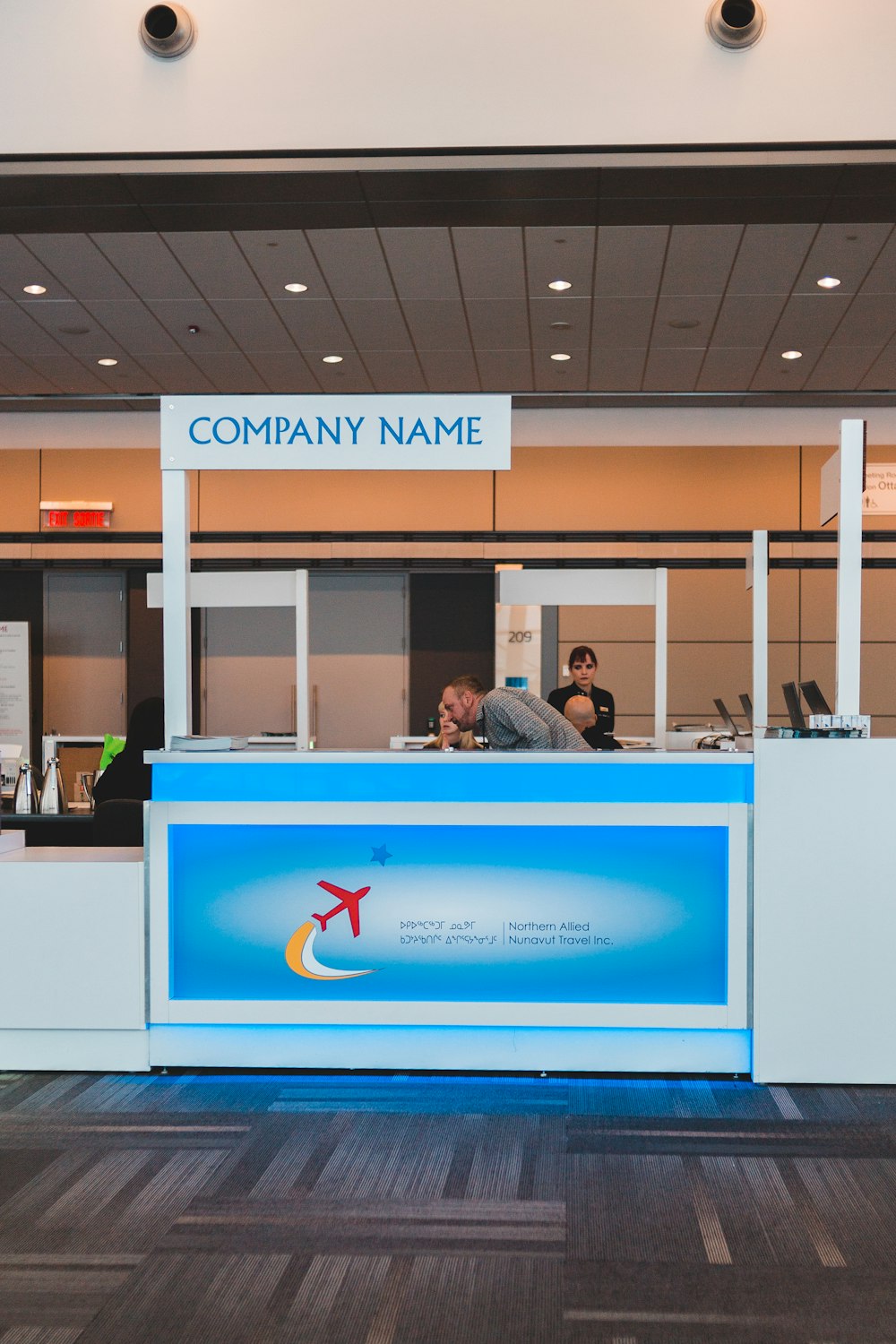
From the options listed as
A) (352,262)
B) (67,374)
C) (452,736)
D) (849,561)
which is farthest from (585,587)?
(67,374)

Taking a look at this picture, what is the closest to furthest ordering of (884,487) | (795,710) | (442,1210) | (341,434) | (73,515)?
(442,1210), (795,710), (341,434), (884,487), (73,515)

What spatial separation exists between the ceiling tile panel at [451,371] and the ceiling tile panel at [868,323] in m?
2.58

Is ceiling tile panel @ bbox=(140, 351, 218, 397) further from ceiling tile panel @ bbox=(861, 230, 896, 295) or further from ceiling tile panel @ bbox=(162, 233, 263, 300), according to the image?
ceiling tile panel @ bbox=(861, 230, 896, 295)

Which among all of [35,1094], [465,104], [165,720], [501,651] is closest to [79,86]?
[465,104]

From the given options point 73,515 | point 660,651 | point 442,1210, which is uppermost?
point 73,515

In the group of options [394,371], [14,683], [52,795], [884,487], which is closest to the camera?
[52,795]

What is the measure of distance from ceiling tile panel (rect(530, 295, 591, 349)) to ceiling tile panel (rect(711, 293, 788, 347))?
0.87m

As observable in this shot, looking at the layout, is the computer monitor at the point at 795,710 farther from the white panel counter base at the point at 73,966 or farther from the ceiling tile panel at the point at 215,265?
the ceiling tile panel at the point at 215,265

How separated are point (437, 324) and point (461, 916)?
496cm

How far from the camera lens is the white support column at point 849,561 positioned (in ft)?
13.9

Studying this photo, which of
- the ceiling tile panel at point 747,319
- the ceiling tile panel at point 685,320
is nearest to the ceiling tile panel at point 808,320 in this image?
the ceiling tile panel at point 747,319

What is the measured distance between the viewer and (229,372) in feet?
30.2

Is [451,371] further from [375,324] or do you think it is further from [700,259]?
[700,259]

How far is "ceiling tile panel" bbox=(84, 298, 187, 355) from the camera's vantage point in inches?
300
